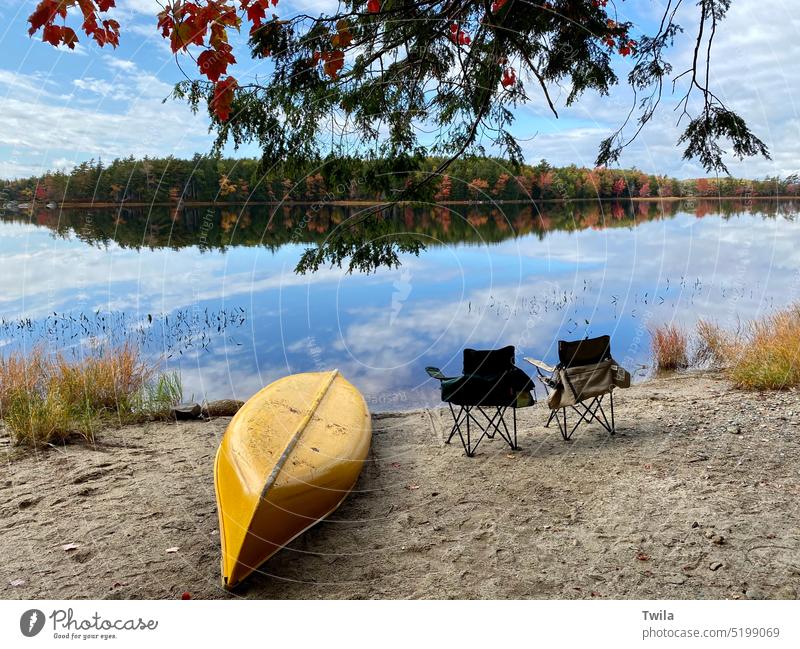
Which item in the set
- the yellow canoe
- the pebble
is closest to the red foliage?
the yellow canoe

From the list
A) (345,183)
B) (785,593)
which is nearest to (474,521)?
(785,593)

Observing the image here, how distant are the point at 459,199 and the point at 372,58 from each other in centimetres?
142

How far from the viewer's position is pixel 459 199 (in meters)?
5.35

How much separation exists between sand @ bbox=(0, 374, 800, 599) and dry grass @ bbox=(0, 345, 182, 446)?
522 mm

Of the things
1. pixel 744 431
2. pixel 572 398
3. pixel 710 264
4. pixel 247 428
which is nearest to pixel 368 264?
pixel 247 428

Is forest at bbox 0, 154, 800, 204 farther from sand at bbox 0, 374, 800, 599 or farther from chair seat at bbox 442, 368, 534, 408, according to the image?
sand at bbox 0, 374, 800, 599

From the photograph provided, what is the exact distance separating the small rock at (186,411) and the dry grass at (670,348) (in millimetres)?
6041

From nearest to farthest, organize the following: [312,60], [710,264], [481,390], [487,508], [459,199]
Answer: [487,508], [481,390], [312,60], [459,199], [710,264]

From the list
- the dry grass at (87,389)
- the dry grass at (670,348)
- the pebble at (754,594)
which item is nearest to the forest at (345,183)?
the dry grass at (87,389)

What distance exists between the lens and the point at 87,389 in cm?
597

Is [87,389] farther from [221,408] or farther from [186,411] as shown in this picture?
[221,408]

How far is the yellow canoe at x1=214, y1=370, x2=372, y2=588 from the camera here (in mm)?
3129

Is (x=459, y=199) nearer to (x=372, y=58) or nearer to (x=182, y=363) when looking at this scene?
(x=372, y=58)

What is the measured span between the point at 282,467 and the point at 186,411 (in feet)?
10.6
